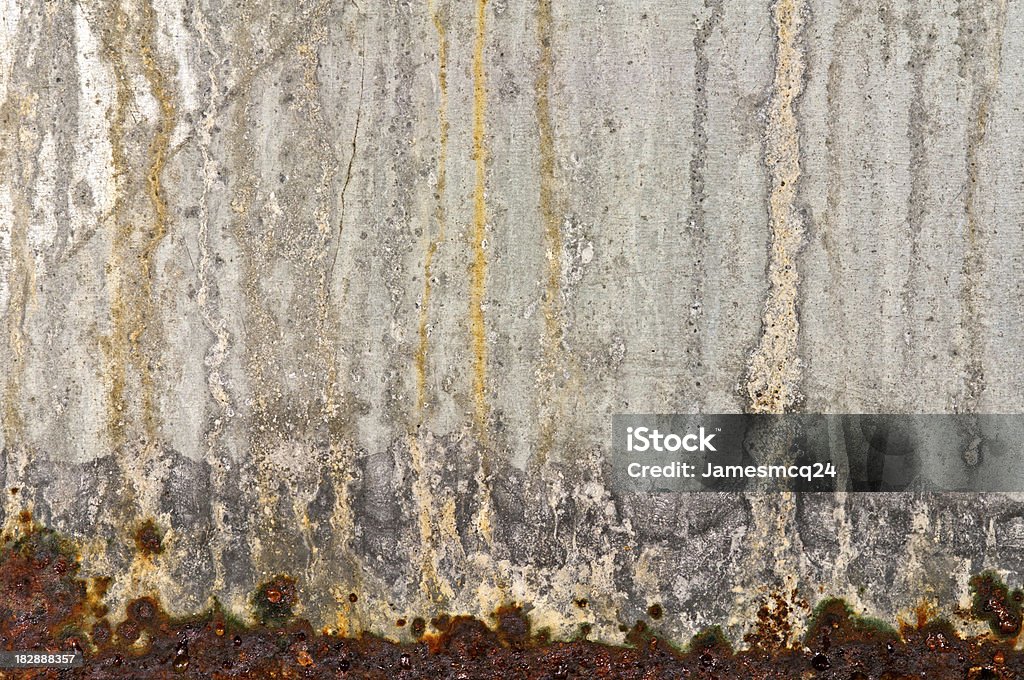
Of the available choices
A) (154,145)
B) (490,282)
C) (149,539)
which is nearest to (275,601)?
(149,539)

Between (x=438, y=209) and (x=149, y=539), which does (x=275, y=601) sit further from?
(x=438, y=209)

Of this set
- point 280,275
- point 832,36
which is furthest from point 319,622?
point 832,36

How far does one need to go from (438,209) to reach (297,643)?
7.25ft

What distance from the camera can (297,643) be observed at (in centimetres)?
293

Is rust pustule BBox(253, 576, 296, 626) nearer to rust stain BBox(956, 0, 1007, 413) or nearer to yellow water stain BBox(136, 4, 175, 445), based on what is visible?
yellow water stain BBox(136, 4, 175, 445)

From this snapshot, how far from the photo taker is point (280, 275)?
292 centimetres

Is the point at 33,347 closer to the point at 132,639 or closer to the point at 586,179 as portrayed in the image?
the point at 132,639

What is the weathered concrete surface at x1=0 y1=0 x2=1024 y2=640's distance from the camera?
283cm

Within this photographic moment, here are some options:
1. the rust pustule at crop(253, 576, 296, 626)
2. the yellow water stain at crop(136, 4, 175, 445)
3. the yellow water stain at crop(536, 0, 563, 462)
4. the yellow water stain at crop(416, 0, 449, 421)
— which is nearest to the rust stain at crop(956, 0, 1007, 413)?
the yellow water stain at crop(536, 0, 563, 462)

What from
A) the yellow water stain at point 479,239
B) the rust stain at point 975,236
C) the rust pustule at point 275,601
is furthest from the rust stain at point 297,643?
the rust stain at point 975,236

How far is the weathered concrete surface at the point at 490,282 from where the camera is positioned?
283 centimetres

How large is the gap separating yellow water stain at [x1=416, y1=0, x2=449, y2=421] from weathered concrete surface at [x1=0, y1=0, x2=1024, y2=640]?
0.01m

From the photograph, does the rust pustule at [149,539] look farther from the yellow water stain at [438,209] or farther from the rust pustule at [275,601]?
the yellow water stain at [438,209]

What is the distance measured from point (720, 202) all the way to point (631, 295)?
604mm
